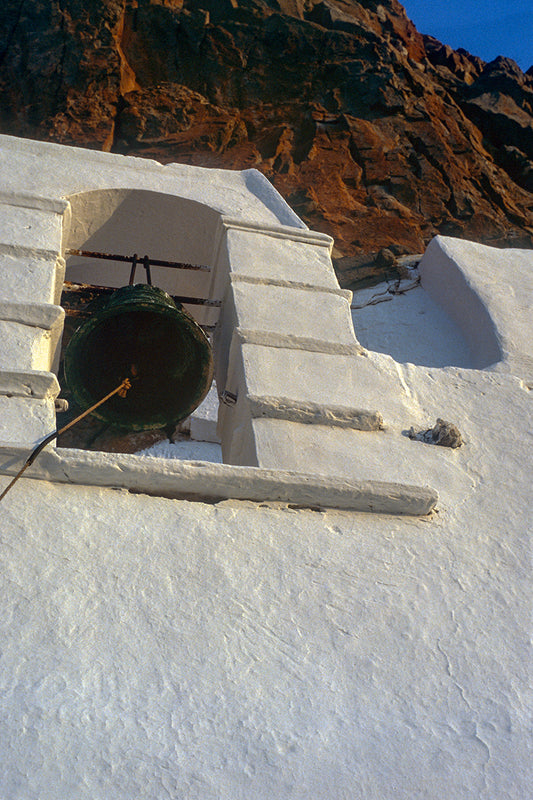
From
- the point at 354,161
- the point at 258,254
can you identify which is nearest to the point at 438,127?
the point at 354,161

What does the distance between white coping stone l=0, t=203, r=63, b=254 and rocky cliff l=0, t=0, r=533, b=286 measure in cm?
455

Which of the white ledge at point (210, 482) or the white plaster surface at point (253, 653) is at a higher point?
the white ledge at point (210, 482)

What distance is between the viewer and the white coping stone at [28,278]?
3.03m

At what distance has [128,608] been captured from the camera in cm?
204

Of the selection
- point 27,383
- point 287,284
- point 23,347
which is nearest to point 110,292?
point 287,284

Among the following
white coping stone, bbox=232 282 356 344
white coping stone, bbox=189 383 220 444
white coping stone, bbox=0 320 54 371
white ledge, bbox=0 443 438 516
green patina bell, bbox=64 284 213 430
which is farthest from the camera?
white coping stone, bbox=189 383 220 444

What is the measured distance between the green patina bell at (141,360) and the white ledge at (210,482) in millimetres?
816

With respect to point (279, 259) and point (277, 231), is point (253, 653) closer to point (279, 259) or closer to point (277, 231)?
point (279, 259)

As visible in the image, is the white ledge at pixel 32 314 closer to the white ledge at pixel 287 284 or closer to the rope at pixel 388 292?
the white ledge at pixel 287 284

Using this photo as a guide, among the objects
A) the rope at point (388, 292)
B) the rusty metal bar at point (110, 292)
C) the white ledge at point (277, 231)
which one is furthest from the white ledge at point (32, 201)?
the rope at point (388, 292)

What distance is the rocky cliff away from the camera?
9180 mm

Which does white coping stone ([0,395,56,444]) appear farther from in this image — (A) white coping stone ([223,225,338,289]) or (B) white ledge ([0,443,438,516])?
(A) white coping stone ([223,225,338,289])

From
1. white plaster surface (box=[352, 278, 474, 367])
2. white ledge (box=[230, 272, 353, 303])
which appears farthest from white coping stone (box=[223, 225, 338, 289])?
white plaster surface (box=[352, 278, 474, 367])

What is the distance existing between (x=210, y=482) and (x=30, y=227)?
Result: 66.0 inches
